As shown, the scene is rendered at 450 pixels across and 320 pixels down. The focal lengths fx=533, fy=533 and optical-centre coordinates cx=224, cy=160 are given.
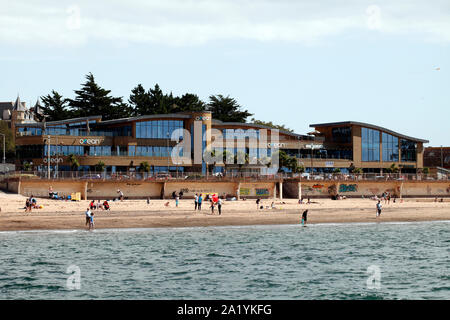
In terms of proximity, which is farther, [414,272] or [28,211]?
[28,211]

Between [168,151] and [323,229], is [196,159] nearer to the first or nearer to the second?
[168,151]

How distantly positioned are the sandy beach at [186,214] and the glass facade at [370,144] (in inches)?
1149

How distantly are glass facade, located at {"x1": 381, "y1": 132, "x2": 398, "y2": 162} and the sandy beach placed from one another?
102 feet

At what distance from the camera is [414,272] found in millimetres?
31078

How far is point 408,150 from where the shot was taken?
Result: 10169cm

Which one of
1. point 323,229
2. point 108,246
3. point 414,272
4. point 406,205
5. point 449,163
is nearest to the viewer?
point 414,272

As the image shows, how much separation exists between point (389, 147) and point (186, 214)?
58.3m

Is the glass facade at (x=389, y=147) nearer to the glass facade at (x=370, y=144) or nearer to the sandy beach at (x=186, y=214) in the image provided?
the glass facade at (x=370, y=144)

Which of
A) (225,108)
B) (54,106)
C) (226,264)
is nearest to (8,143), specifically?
(54,106)

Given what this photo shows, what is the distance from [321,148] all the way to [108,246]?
6478 centimetres

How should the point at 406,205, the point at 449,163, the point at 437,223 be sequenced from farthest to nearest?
the point at 449,163 < the point at 406,205 < the point at 437,223

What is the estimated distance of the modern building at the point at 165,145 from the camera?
78625 mm

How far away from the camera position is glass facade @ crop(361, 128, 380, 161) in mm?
97438
